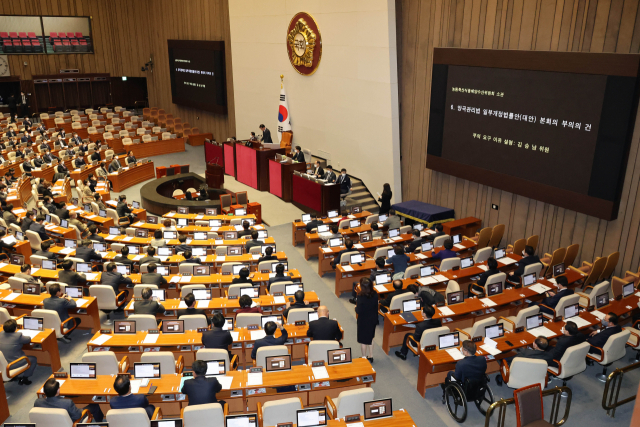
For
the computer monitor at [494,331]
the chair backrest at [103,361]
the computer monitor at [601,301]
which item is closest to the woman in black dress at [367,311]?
the computer monitor at [494,331]

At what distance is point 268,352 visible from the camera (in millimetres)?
7613

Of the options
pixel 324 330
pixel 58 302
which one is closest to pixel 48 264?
pixel 58 302

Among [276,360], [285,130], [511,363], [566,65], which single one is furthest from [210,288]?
[285,130]

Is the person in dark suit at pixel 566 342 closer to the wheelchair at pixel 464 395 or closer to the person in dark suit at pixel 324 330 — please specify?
the wheelchair at pixel 464 395

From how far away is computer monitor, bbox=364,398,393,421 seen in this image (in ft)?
20.7

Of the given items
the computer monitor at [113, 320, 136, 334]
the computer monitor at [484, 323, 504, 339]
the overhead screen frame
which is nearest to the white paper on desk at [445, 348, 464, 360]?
the computer monitor at [484, 323, 504, 339]

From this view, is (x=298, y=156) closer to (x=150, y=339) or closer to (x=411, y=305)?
(x=411, y=305)

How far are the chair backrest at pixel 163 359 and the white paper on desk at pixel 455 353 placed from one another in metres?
4.25

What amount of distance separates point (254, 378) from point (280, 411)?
3.38ft

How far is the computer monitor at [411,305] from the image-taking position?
9375 millimetres

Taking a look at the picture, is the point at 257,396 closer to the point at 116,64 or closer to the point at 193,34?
the point at 193,34

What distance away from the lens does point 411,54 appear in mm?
15875

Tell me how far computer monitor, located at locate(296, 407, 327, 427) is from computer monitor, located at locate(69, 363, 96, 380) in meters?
3.18

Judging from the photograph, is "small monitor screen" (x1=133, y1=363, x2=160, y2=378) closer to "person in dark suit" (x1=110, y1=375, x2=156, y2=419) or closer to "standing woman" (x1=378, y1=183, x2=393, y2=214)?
"person in dark suit" (x1=110, y1=375, x2=156, y2=419)
